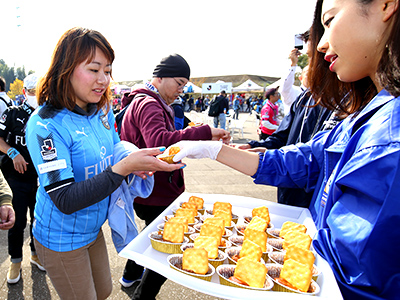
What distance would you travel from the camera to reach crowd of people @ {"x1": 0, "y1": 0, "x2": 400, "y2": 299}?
0.89 metres

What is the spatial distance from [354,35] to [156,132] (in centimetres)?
151

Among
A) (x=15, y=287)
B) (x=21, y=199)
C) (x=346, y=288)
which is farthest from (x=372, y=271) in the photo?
(x=15, y=287)

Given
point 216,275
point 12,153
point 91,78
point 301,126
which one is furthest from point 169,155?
point 12,153

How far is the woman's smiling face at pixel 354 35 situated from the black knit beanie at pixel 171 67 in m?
1.55

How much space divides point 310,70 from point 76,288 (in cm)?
210

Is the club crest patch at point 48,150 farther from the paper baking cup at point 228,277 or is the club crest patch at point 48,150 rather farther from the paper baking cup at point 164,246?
the paper baking cup at point 228,277

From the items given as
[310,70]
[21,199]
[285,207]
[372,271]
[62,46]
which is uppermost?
[310,70]

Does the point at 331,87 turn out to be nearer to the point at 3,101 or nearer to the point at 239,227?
the point at 239,227

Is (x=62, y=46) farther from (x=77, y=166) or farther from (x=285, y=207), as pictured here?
(x=285, y=207)

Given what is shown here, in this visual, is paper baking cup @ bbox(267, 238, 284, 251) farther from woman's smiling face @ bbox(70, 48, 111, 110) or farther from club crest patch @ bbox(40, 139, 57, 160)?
woman's smiling face @ bbox(70, 48, 111, 110)

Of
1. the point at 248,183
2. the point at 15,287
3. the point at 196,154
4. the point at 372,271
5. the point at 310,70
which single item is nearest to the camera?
the point at 372,271

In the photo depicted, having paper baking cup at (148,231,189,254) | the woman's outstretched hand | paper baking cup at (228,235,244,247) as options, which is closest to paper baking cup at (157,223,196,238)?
paper baking cup at (148,231,189,254)

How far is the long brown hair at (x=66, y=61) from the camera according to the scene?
1.50 meters

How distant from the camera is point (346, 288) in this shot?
982mm
